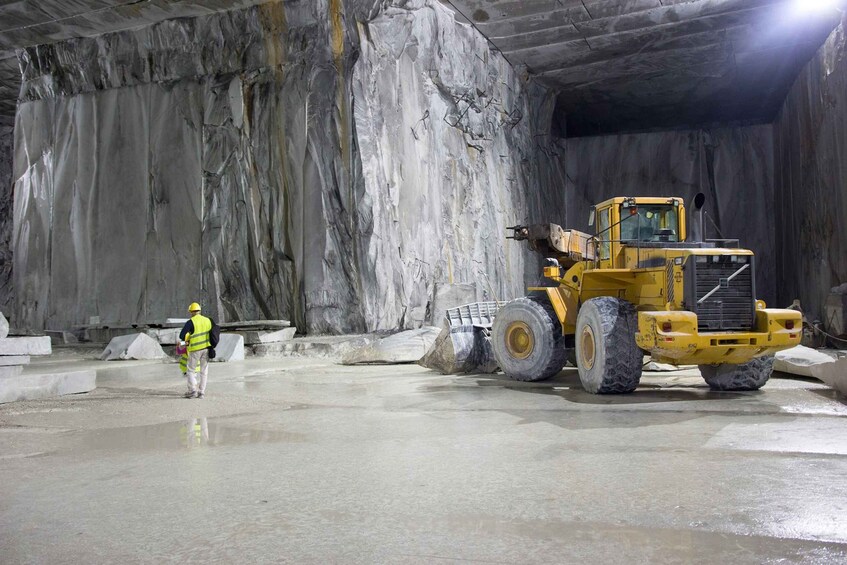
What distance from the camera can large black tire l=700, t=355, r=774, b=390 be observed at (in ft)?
27.1

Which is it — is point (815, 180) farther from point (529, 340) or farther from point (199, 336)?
point (199, 336)

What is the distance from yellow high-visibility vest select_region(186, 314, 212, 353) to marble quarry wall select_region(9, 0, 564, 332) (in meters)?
5.82

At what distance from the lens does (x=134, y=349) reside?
45.6 feet

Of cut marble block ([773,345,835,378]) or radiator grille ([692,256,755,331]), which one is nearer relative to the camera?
radiator grille ([692,256,755,331])

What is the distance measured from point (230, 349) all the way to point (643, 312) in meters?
8.06

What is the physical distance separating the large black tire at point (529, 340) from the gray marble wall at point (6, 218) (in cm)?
2029

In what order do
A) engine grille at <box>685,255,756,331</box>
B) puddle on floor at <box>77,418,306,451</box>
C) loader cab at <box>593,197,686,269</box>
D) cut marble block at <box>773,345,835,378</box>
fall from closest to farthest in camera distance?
puddle on floor at <box>77,418,306,451</box> → engine grille at <box>685,255,756,331</box> → loader cab at <box>593,197,686,269</box> → cut marble block at <box>773,345,835,378</box>

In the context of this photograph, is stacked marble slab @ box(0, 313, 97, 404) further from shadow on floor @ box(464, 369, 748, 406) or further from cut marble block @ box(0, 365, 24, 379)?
shadow on floor @ box(464, 369, 748, 406)

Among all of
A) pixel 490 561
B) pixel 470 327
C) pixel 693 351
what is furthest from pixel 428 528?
pixel 470 327

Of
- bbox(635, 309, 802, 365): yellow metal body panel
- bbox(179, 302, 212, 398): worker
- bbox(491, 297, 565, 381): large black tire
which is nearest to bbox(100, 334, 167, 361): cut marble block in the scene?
bbox(179, 302, 212, 398): worker

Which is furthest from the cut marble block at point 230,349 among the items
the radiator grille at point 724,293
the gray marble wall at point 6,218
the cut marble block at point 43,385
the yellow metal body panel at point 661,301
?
the gray marble wall at point 6,218

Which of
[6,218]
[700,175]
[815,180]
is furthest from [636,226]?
[6,218]

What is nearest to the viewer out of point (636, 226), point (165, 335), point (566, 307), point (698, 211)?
point (698, 211)

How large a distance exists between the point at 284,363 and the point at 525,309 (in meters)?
4.73
